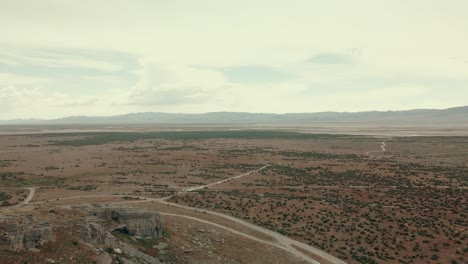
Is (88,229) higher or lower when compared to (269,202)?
higher

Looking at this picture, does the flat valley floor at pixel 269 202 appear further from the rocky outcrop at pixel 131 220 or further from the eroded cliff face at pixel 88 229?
the rocky outcrop at pixel 131 220

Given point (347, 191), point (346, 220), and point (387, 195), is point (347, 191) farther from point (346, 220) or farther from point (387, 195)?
point (346, 220)

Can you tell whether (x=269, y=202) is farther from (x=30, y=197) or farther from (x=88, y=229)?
(x=30, y=197)

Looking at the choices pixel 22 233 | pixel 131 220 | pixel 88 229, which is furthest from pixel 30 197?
pixel 22 233

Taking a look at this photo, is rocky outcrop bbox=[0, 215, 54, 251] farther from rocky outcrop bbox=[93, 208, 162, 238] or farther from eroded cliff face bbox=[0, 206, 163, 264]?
rocky outcrop bbox=[93, 208, 162, 238]

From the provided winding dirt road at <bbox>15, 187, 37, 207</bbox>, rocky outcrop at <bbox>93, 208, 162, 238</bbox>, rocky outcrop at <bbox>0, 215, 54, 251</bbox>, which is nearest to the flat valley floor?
winding dirt road at <bbox>15, 187, 37, 207</bbox>

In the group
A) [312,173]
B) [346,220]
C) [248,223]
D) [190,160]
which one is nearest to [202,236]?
[248,223]
